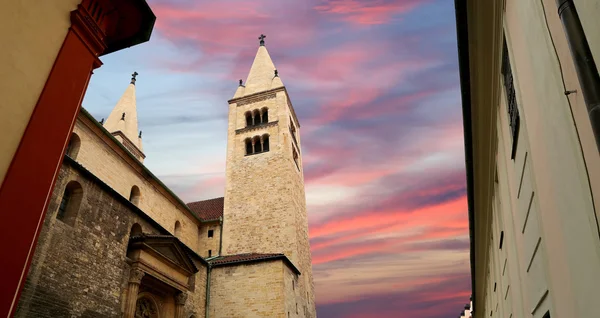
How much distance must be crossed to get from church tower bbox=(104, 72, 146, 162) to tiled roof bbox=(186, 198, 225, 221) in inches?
334

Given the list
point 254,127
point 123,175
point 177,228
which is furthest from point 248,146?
point 123,175

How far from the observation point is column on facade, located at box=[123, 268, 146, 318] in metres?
13.4

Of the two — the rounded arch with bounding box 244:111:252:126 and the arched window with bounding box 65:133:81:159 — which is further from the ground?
the rounded arch with bounding box 244:111:252:126

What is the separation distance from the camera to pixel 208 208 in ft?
101

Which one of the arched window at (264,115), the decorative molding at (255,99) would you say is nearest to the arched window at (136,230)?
the arched window at (264,115)

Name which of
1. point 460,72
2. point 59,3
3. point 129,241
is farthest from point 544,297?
point 129,241

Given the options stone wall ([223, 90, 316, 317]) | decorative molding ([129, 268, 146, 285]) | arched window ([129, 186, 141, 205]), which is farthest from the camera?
stone wall ([223, 90, 316, 317])

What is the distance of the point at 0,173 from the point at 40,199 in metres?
0.63

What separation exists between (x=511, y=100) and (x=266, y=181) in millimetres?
24832

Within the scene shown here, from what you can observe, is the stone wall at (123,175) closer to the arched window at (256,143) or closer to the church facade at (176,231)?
the church facade at (176,231)

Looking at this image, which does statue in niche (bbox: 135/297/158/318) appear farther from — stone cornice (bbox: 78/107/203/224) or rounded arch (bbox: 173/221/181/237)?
rounded arch (bbox: 173/221/181/237)

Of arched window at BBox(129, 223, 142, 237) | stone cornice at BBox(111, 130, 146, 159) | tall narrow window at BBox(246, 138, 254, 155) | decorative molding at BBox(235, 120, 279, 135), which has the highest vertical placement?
stone cornice at BBox(111, 130, 146, 159)

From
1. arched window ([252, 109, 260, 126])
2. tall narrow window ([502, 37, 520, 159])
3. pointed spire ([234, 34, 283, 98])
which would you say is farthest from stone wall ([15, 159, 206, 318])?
pointed spire ([234, 34, 283, 98])

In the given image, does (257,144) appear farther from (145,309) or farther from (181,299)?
(145,309)
